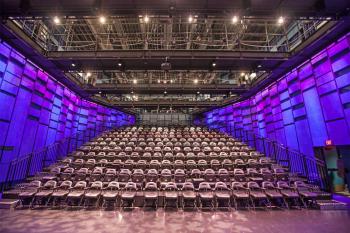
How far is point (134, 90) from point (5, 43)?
273 inches

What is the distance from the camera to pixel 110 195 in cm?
574

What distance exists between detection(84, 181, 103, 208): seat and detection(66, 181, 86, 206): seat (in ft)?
0.57

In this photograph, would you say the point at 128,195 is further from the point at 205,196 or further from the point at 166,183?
the point at 205,196

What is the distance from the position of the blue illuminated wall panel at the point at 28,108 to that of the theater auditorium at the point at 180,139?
5cm

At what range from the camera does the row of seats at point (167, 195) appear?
18.9 feet

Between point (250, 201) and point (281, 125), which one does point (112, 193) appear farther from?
point (281, 125)

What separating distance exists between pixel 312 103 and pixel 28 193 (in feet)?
37.8

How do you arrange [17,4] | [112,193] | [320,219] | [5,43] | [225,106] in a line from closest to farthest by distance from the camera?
[320,219]
[17,4]
[112,193]
[5,43]
[225,106]

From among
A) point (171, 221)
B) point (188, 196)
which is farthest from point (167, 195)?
point (171, 221)

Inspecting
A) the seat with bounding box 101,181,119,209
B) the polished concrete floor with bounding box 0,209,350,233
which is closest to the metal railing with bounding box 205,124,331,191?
the polished concrete floor with bounding box 0,209,350,233

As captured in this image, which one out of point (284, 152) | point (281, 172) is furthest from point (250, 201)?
point (284, 152)

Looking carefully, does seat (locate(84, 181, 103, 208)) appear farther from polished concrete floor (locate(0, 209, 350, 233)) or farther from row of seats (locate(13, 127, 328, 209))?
polished concrete floor (locate(0, 209, 350, 233))

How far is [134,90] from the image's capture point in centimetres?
1286

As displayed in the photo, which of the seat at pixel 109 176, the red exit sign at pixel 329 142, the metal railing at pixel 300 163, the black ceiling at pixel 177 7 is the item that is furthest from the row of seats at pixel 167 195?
the black ceiling at pixel 177 7
